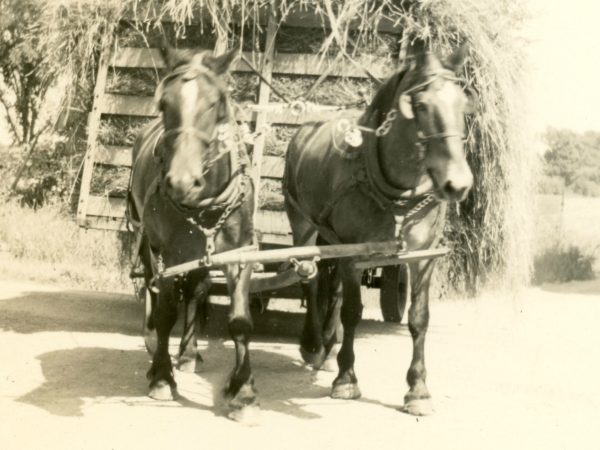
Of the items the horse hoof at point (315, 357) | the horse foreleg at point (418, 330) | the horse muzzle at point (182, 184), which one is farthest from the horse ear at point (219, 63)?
the horse hoof at point (315, 357)

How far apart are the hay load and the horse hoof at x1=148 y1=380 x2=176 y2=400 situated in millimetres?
2080

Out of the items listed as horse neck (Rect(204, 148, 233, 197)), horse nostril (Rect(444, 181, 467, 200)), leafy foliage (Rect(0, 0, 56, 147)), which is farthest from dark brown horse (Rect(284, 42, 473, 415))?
leafy foliage (Rect(0, 0, 56, 147))

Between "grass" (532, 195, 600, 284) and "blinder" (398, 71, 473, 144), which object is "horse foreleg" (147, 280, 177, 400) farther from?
"grass" (532, 195, 600, 284)

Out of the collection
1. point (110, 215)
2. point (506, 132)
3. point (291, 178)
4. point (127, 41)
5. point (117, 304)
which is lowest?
point (117, 304)

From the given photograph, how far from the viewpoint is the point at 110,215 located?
6797 millimetres

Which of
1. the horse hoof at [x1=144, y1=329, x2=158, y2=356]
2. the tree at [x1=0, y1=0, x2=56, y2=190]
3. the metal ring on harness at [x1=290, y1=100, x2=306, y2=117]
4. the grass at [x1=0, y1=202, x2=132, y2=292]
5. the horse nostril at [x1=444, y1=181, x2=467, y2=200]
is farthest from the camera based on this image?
the tree at [x1=0, y1=0, x2=56, y2=190]

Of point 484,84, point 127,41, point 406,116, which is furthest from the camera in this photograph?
point 127,41

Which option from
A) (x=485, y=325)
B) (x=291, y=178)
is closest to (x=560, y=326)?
(x=485, y=325)

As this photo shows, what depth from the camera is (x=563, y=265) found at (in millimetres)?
17406

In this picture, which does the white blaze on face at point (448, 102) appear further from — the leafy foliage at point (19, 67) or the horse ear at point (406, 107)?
the leafy foliage at point (19, 67)

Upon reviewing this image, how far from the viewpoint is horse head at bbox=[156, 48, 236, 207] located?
4.06 metres

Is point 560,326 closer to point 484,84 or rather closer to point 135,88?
point 484,84

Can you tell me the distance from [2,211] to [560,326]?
961 cm

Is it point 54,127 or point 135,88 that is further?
point 54,127
